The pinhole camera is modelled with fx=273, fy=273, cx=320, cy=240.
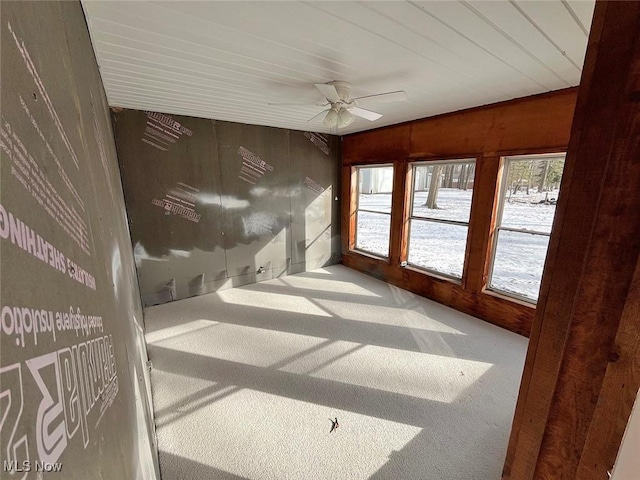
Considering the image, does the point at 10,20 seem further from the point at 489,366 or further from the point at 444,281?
the point at 444,281

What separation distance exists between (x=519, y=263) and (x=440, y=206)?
144 cm

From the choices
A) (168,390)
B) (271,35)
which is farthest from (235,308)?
(271,35)

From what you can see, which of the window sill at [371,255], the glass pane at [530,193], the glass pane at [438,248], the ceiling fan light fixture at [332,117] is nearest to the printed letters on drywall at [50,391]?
the ceiling fan light fixture at [332,117]

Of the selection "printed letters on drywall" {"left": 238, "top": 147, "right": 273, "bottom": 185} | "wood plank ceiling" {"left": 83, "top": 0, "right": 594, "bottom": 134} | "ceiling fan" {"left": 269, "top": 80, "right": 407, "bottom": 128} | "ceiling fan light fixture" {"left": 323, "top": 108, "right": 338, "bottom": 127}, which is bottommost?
"printed letters on drywall" {"left": 238, "top": 147, "right": 273, "bottom": 185}

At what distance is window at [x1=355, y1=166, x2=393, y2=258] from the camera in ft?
17.4

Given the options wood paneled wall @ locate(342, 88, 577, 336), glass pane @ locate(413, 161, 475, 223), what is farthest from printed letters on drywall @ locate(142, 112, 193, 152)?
glass pane @ locate(413, 161, 475, 223)

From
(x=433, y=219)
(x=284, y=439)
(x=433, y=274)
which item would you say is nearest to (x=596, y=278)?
(x=284, y=439)

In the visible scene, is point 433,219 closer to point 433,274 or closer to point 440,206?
point 433,274

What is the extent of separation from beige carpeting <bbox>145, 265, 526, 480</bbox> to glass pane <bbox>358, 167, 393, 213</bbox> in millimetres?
2311

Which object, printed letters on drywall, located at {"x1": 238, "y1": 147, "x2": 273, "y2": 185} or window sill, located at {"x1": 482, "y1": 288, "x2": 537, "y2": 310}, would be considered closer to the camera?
window sill, located at {"x1": 482, "y1": 288, "x2": 537, "y2": 310}

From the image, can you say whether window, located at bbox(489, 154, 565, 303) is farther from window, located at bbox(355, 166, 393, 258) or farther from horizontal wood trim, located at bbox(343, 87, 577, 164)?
window, located at bbox(355, 166, 393, 258)

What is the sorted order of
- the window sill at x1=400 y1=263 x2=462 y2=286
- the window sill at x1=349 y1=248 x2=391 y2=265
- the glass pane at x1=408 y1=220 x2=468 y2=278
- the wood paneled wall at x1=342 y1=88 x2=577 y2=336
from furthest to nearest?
the window sill at x1=349 y1=248 x2=391 y2=265 → the glass pane at x1=408 y1=220 x2=468 y2=278 → the window sill at x1=400 y1=263 x2=462 y2=286 → the wood paneled wall at x1=342 y1=88 x2=577 y2=336

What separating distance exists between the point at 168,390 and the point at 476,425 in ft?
7.81

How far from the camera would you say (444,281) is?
3.74 m
